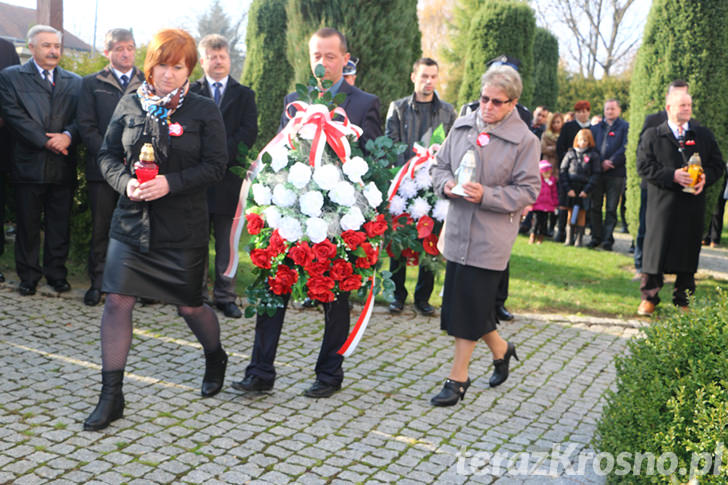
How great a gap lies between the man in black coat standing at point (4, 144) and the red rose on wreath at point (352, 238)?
14.3ft

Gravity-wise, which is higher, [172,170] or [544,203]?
[172,170]

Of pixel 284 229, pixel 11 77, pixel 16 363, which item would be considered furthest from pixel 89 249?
pixel 284 229

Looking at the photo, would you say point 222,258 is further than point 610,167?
No

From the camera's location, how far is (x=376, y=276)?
5.00 m

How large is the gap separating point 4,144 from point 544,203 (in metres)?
8.47

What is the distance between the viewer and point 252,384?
5008 mm

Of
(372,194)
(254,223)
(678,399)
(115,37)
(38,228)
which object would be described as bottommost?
(38,228)

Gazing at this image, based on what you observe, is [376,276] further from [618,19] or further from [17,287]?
[618,19]

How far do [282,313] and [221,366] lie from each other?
1.80 ft

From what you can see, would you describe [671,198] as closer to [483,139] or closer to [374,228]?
[483,139]

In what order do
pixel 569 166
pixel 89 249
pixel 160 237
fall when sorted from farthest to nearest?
pixel 569 166 → pixel 89 249 → pixel 160 237

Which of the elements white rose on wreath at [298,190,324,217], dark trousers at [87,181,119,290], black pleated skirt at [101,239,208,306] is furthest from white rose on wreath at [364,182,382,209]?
dark trousers at [87,181,119,290]

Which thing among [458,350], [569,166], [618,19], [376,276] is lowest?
[458,350]

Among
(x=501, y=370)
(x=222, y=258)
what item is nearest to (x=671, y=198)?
(x=501, y=370)
